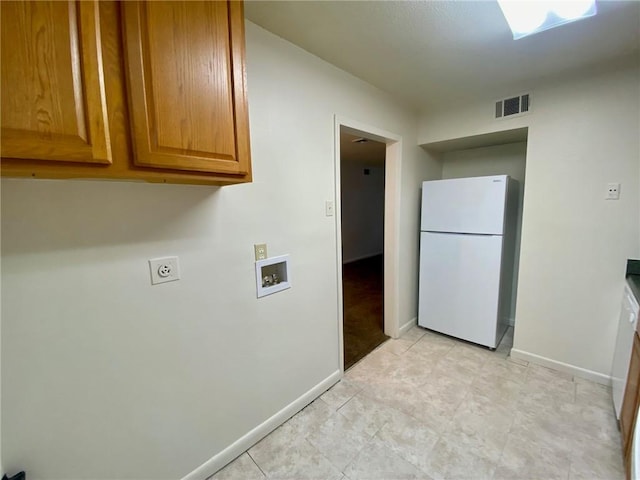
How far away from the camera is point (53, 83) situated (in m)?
0.68

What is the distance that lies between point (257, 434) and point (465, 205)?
2393 mm

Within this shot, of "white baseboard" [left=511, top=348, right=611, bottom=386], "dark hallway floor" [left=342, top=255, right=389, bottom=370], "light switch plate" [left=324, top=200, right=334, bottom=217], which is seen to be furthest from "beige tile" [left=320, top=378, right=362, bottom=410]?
"white baseboard" [left=511, top=348, right=611, bottom=386]

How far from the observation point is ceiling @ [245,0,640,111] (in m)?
1.29

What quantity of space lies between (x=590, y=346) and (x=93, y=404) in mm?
3123

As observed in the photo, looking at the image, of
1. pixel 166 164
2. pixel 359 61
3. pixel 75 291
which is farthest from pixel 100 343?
pixel 359 61

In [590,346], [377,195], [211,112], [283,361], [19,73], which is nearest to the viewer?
[19,73]

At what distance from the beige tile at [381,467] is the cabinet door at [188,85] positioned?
5.26 ft

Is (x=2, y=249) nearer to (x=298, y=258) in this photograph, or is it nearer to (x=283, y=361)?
(x=298, y=258)

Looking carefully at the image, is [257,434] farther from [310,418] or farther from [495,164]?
[495,164]

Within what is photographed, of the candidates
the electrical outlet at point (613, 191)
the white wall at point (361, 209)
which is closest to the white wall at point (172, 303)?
the electrical outlet at point (613, 191)

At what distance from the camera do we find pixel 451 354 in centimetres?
244

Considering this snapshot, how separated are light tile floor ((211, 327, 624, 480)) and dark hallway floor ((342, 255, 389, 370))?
318 millimetres

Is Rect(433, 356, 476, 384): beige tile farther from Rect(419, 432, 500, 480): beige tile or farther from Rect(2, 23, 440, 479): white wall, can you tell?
Rect(2, 23, 440, 479): white wall

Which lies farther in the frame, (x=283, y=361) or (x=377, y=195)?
(x=377, y=195)
